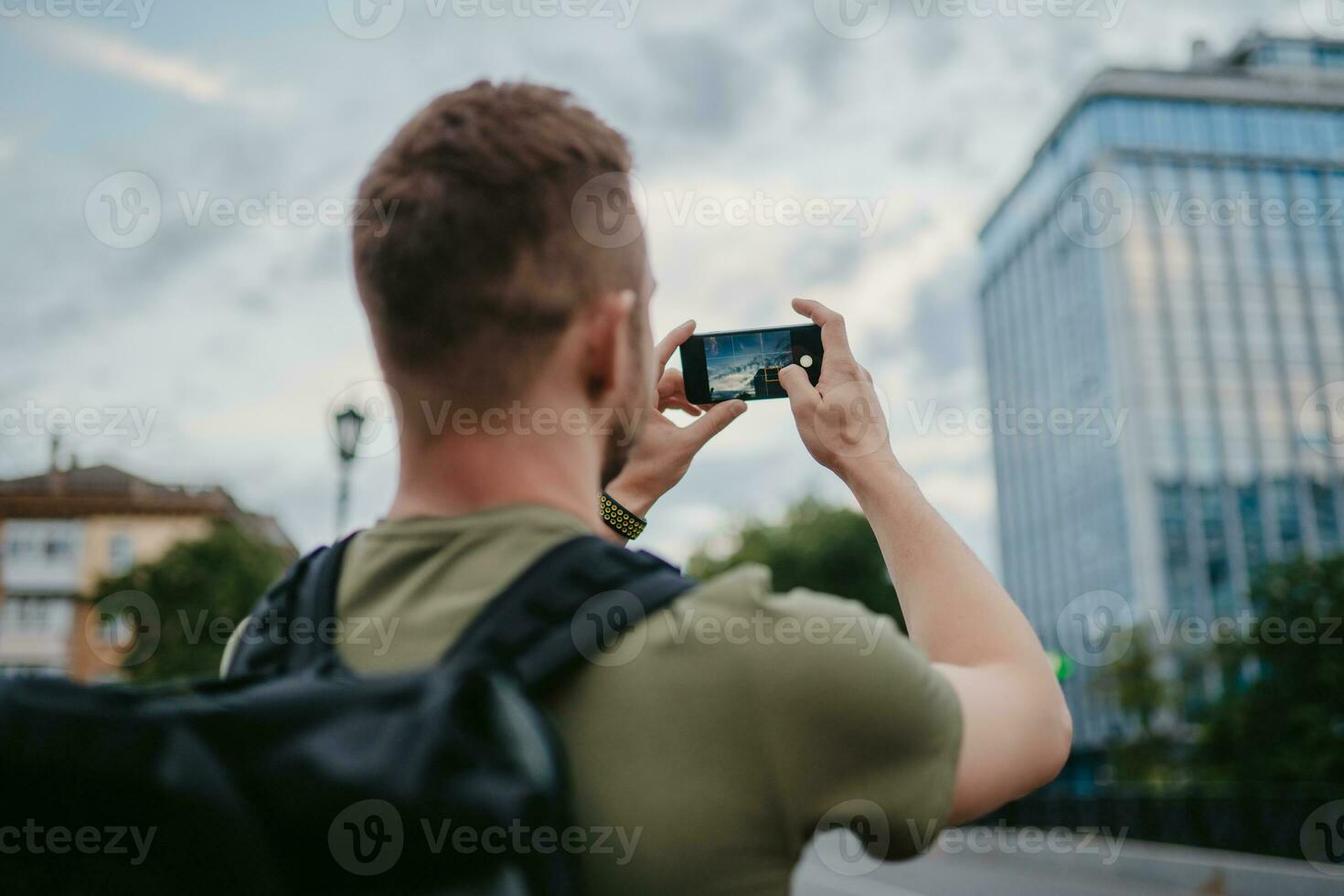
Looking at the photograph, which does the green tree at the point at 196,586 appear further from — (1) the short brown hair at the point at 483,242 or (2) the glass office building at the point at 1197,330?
(2) the glass office building at the point at 1197,330

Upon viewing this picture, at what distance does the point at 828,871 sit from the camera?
2809cm

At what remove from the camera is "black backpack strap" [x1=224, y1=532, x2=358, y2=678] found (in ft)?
4.13

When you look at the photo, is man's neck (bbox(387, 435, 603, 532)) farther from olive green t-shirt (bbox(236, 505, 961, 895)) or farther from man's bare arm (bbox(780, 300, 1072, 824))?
man's bare arm (bbox(780, 300, 1072, 824))

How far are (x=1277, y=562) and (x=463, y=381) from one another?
4142cm

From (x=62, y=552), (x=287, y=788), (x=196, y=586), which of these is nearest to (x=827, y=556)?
(x=196, y=586)

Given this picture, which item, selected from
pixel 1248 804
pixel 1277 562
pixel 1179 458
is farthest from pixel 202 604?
pixel 1179 458

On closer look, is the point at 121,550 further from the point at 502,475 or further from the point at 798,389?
the point at 502,475

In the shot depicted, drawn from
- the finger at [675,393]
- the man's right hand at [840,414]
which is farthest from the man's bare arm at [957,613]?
the finger at [675,393]

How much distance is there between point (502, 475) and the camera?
135 cm

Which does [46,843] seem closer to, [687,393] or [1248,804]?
[687,393]

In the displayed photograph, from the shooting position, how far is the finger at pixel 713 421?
6.35 ft

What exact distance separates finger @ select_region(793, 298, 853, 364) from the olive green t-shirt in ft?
2.03

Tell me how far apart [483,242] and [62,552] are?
6566cm

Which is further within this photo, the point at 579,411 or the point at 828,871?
the point at 828,871
